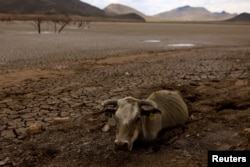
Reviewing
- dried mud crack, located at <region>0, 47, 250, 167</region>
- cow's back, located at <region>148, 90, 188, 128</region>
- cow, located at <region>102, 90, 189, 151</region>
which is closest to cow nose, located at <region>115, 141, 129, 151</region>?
cow, located at <region>102, 90, 189, 151</region>

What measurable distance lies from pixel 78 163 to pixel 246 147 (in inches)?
103

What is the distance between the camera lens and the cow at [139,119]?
218 inches

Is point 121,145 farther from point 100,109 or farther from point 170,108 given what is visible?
point 100,109

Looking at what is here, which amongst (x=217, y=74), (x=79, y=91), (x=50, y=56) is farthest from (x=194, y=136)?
(x=50, y=56)

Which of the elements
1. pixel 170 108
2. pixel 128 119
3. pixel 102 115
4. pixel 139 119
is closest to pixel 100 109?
pixel 102 115

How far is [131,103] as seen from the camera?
5.94 metres

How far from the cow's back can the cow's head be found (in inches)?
35.7

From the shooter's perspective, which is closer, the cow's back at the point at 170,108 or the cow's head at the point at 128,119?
the cow's head at the point at 128,119

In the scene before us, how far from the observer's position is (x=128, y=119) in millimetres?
5648

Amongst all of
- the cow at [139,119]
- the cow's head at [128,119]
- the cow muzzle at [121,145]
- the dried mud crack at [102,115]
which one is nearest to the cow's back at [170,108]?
the cow at [139,119]

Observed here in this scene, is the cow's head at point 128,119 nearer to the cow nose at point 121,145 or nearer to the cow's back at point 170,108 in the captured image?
the cow nose at point 121,145

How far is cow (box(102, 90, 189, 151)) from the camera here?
5.54m

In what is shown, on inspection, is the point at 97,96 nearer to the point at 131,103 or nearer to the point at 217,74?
the point at 131,103

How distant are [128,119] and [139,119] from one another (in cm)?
29
